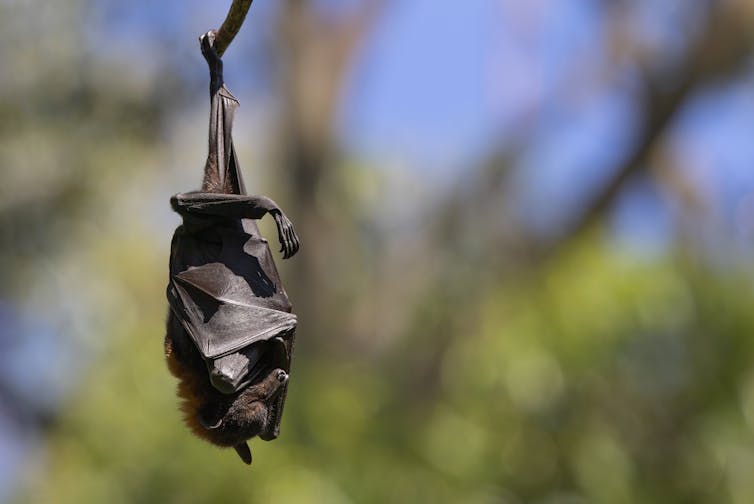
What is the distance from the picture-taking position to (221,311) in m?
4.53

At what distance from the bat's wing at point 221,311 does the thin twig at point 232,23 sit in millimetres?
1198

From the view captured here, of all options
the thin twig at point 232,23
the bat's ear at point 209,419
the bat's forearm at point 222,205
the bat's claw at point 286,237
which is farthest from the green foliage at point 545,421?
the thin twig at point 232,23

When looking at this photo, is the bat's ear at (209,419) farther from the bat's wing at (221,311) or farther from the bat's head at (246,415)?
the bat's wing at (221,311)

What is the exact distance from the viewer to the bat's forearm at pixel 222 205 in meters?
4.09

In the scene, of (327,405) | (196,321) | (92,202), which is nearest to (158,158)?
(92,202)

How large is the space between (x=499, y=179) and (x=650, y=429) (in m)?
6.06

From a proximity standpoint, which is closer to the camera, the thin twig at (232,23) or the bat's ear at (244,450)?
the thin twig at (232,23)

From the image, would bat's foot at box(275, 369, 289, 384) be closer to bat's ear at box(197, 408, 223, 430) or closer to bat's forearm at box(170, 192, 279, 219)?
bat's ear at box(197, 408, 223, 430)

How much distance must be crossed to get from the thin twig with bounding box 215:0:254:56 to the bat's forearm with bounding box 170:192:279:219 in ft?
2.04

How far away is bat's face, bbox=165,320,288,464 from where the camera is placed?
427 cm

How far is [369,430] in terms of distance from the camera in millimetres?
12359

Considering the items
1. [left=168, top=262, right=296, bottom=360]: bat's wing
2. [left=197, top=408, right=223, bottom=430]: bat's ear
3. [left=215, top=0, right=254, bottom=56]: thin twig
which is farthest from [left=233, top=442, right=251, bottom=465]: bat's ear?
[left=215, top=0, right=254, bottom=56]: thin twig

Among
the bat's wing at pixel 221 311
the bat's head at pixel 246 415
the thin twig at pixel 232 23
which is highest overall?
the thin twig at pixel 232 23

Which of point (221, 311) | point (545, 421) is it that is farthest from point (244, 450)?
point (545, 421)
